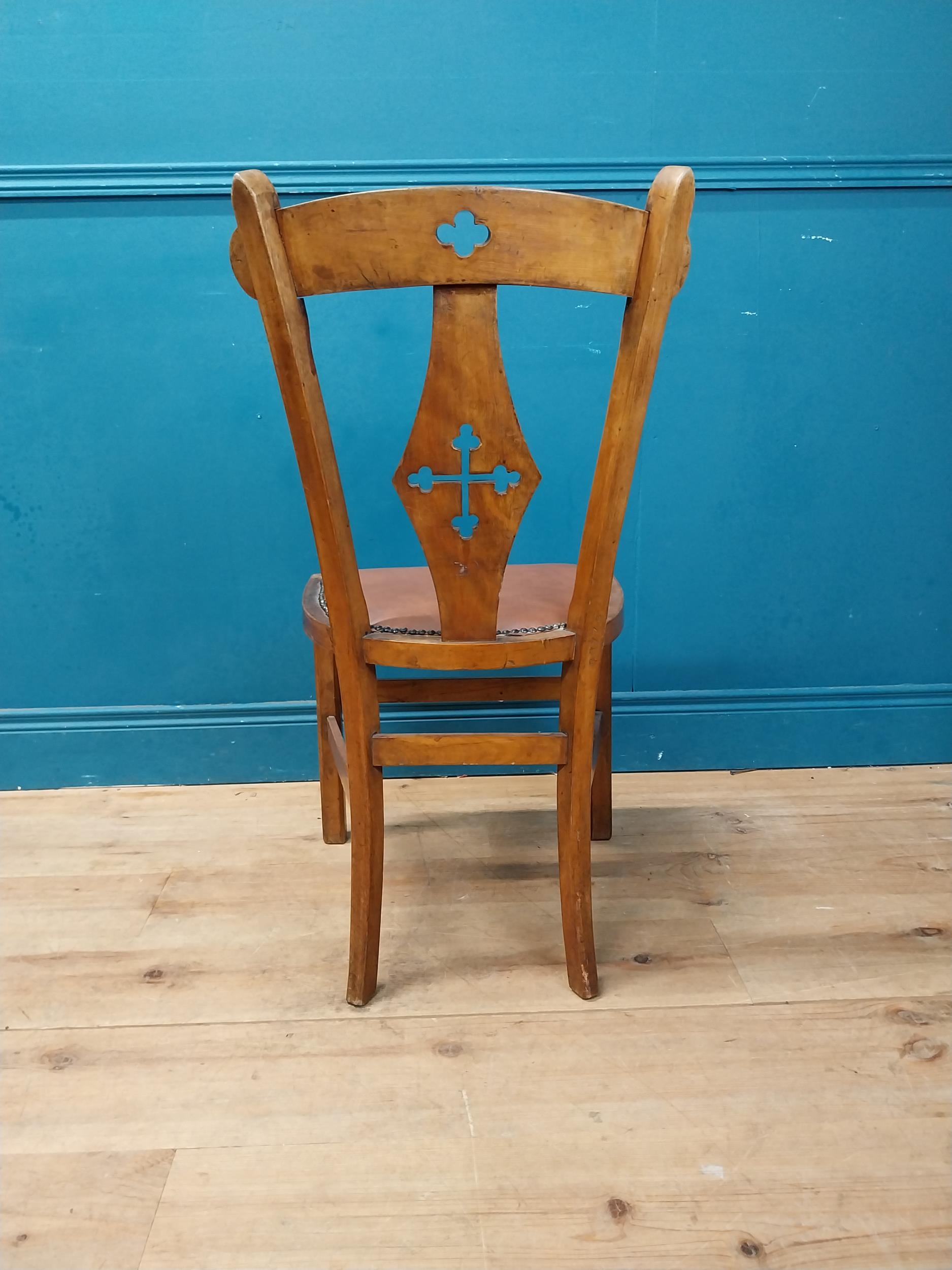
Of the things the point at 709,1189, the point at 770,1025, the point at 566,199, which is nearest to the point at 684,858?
Answer: the point at 770,1025

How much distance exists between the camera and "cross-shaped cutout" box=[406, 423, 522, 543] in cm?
114

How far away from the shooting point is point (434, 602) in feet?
4.51

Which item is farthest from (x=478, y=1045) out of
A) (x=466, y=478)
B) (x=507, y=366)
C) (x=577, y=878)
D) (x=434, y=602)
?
(x=507, y=366)

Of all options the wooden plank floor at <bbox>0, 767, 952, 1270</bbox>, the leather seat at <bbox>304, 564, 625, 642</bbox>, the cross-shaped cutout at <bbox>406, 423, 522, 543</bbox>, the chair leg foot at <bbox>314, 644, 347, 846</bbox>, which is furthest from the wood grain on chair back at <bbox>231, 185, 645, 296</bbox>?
the wooden plank floor at <bbox>0, 767, 952, 1270</bbox>

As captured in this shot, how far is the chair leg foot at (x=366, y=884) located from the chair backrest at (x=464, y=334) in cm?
19

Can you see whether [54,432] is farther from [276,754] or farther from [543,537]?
[543,537]

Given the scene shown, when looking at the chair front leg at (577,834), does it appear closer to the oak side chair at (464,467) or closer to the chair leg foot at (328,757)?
the oak side chair at (464,467)

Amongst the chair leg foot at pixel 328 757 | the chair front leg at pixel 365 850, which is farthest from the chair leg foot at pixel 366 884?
the chair leg foot at pixel 328 757

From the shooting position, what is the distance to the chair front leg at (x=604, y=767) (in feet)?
5.29

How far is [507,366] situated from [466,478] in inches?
28.5

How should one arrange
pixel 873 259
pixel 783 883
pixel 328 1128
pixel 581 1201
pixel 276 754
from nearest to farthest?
pixel 581 1201 < pixel 328 1128 < pixel 783 883 < pixel 873 259 < pixel 276 754

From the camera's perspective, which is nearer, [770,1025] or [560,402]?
[770,1025]

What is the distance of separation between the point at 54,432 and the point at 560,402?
0.89 metres

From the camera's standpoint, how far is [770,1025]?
127 centimetres
